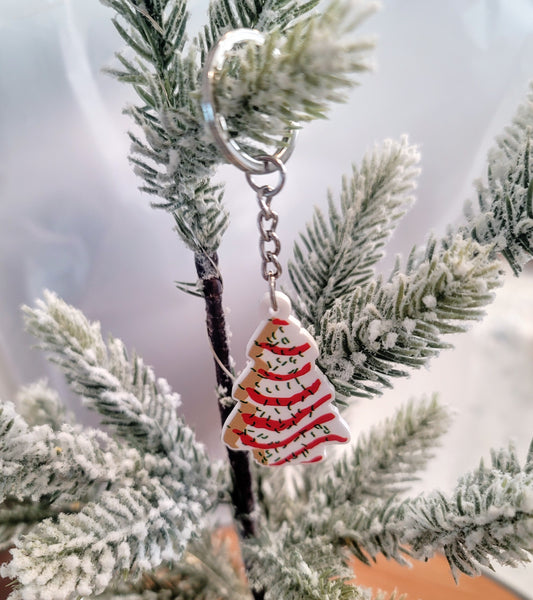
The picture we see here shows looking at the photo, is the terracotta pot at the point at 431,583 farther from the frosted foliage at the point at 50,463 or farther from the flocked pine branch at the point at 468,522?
the frosted foliage at the point at 50,463

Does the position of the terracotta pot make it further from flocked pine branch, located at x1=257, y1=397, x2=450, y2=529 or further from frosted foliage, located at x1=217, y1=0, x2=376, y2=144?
frosted foliage, located at x1=217, y1=0, x2=376, y2=144

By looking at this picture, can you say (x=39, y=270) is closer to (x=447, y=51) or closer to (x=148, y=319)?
(x=148, y=319)

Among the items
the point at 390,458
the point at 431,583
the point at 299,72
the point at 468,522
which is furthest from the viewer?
the point at 431,583

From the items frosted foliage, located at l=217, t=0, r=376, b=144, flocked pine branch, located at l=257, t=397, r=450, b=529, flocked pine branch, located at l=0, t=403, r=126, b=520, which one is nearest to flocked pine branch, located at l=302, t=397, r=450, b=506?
flocked pine branch, located at l=257, t=397, r=450, b=529

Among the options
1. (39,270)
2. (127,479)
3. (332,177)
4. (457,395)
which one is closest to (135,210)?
(39,270)

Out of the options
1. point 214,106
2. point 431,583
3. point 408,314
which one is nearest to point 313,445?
point 408,314

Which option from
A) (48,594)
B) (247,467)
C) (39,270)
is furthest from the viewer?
(39,270)

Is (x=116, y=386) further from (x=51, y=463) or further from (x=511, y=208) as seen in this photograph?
(x=511, y=208)
